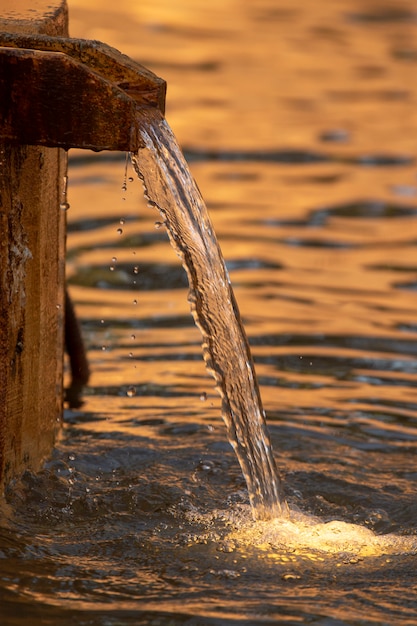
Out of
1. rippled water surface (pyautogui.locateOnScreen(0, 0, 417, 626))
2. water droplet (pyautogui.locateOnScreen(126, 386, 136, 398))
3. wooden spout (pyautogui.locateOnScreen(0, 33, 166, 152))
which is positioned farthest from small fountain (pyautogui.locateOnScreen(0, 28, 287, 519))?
water droplet (pyautogui.locateOnScreen(126, 386, 136, 398))

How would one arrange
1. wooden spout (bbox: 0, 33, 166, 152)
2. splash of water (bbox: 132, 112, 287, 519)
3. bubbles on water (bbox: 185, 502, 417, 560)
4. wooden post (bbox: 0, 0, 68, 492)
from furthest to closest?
splash of water (bbox: 132, 112, 287, 519) → wooden post (bbox: 0, 0, 68, 492) → bubbles on water (bbox: 185, 502, 417, 560) → wooden spout (bbox: 0, 33, 166, 152)

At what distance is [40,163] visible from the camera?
14.2ft

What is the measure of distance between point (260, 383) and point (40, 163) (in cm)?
195

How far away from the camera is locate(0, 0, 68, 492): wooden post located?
4145 mm

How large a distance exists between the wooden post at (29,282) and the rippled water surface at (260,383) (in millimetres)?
190

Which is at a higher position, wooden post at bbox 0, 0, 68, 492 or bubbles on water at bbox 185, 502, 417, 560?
wooden post at bbox 0, 0, 68, 492

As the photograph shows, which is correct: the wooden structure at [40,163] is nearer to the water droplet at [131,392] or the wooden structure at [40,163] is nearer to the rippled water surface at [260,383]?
the rippled water surface at [260,383]

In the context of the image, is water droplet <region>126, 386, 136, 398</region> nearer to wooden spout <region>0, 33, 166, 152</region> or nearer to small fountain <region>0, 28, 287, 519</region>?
small fountain <region>0, 28, 287, 519</region>

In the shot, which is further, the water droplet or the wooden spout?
the water droplet

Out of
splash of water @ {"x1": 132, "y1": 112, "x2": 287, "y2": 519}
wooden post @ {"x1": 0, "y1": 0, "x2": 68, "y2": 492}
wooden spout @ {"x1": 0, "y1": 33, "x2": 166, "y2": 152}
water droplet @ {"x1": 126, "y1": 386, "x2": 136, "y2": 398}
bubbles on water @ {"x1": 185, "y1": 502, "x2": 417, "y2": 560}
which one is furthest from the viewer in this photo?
water droplet @ {"x1": 126, "y1": 386, "x2": 136, "y2": 398}

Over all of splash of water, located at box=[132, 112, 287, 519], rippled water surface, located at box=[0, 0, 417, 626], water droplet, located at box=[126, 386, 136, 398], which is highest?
splash of water, located at box=[132, 112, 287, 519]

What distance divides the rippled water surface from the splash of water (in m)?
0.16

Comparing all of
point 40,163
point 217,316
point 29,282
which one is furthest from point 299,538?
point 40,163

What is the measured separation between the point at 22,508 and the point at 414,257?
13.6ft
